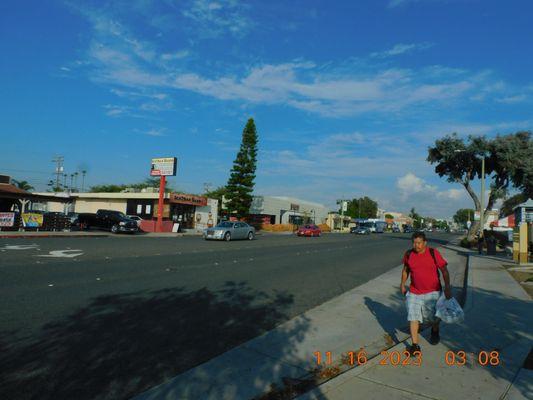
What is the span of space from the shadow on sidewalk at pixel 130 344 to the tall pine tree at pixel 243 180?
43.8m

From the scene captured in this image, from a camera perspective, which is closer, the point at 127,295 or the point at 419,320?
the point at 419,320

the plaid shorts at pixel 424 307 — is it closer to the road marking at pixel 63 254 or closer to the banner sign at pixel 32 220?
the road marking at pixel 63 254

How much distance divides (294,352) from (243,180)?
156 ft

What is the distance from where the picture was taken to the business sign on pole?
4184cm

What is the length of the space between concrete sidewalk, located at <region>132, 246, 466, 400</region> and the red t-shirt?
3.38 feet

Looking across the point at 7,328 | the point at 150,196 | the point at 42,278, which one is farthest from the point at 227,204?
the point at 7,328

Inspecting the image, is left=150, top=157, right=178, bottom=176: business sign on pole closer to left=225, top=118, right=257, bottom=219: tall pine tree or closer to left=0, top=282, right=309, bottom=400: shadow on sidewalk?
left=225, top=118, right=257, bottom=219: tall pine tree

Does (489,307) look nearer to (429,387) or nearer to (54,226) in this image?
(429,387)

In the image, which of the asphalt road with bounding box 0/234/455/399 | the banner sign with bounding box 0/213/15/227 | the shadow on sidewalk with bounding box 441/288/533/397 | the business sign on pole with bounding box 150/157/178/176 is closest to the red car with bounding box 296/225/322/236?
the business sign on pole with bounding box 150/157/178/176

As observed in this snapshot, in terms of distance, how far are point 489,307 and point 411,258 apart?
3952 millimetres

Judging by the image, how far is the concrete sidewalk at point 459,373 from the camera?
4.10 meters

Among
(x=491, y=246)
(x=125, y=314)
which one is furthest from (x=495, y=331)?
(x=491, y=246)

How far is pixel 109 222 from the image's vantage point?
108 ft

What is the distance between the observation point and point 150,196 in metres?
47.2
